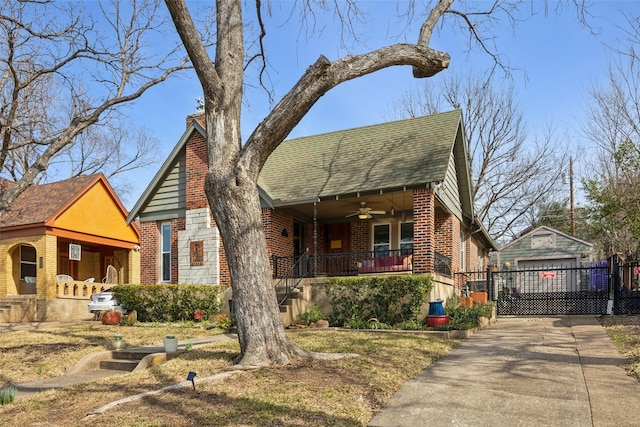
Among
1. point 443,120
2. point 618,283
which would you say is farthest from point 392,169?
point 618,283

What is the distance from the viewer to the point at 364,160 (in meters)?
16.3

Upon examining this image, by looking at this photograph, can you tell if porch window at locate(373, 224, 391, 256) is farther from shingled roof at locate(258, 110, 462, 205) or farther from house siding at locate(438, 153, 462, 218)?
shingled roof at locate(258, 110, 462, 205)

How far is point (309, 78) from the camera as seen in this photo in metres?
7.39

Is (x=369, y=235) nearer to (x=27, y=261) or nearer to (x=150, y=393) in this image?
(x=150, y=393)

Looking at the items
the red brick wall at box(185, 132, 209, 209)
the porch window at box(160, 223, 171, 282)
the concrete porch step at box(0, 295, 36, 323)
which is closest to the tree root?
the red brick wall at box(185, 132, 209, 209)

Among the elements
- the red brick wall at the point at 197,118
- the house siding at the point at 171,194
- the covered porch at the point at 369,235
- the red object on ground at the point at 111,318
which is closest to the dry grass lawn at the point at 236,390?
the covered porch at the point at 369,235

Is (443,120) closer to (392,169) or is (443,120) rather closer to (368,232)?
(392,169)

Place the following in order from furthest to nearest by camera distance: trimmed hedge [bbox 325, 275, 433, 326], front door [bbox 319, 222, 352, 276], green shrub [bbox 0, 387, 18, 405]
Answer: front door [bbox 319, 222, 352, 276] < trimmed hedge [bbox 325, 275, 433, 326] < green shrub [bbox 0, 387, 18, 405]

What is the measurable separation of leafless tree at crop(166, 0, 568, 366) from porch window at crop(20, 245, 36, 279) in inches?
747

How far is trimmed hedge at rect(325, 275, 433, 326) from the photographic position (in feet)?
Answer: 41.1

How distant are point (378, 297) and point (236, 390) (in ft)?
24.8

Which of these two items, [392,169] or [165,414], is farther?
[392,169]

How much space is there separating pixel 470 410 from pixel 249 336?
3137 millimetres

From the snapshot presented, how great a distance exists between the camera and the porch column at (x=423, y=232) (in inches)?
541
